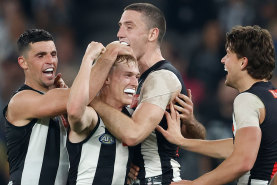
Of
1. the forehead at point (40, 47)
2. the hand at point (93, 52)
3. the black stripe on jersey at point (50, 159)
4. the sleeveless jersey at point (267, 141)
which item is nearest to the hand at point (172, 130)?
the sleeveless jersey at point (267, 141)

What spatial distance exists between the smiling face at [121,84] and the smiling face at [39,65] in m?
0.67

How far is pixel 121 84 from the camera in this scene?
480 cm

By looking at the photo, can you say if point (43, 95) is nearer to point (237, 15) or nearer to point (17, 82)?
point (17, 82)

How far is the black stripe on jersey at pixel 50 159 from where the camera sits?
16.4 ft

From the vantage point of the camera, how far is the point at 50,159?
5023 millimetres

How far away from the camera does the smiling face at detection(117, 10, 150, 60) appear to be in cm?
540

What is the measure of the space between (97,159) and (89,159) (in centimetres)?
7

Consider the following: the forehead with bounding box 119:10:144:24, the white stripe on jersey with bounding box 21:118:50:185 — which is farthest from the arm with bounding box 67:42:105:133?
the forehead with bounding box 119:10:144:24

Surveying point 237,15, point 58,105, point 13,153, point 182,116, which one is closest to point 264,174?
point 182,116

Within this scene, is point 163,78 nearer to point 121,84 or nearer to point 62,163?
point 121,84

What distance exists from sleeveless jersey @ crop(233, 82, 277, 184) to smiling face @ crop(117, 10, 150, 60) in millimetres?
1285

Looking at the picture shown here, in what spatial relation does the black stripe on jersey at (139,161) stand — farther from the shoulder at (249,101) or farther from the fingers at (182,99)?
the shoulder at (249,101)

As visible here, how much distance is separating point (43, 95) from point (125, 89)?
69 cm

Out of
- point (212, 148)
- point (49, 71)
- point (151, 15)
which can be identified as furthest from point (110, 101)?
point (151, 15)
